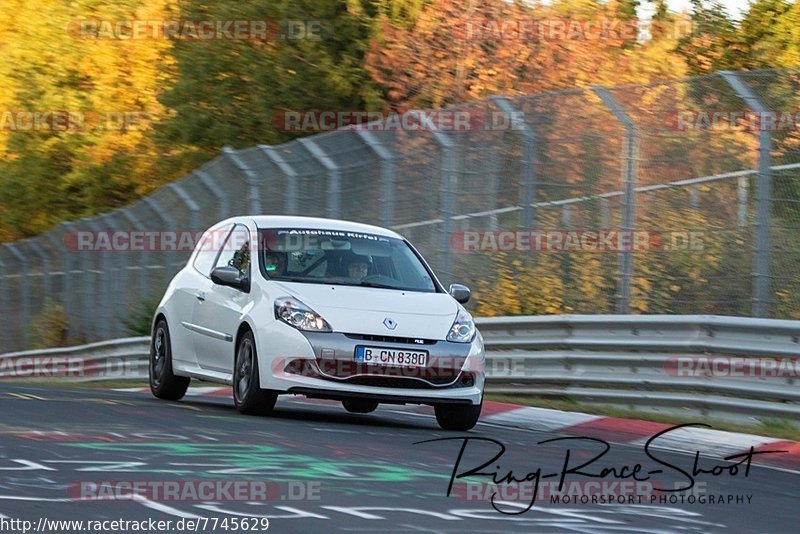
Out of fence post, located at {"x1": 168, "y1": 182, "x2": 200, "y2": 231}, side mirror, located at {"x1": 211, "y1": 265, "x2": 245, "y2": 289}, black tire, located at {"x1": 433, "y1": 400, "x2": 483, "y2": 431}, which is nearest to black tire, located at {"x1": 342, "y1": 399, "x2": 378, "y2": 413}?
black tire, located at {"x1": 433, "y1": 400, "x2": 483, "y2": 431}

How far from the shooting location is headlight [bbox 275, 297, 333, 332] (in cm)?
1175

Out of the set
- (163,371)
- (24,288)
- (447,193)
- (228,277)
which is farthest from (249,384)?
(24,288)

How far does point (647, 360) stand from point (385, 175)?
4.66 m

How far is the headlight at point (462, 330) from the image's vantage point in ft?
39.6

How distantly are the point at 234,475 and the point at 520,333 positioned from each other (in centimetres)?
794

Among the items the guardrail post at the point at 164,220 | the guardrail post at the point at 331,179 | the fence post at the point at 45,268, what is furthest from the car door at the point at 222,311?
the fence post at the point at 45,268

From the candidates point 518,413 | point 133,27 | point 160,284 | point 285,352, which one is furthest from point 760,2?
point 285,352

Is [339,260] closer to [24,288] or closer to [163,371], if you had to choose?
[163,371]

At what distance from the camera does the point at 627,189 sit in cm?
1455

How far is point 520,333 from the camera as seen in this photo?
15.9 meters

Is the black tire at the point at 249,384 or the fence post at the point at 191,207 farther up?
the fence post at the point at 191,207

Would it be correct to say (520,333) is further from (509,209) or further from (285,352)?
(285,352)

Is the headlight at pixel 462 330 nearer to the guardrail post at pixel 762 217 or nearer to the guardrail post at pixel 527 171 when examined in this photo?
the guardrail post at pixel 762 217

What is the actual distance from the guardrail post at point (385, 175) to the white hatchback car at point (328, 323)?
12.9 feet
